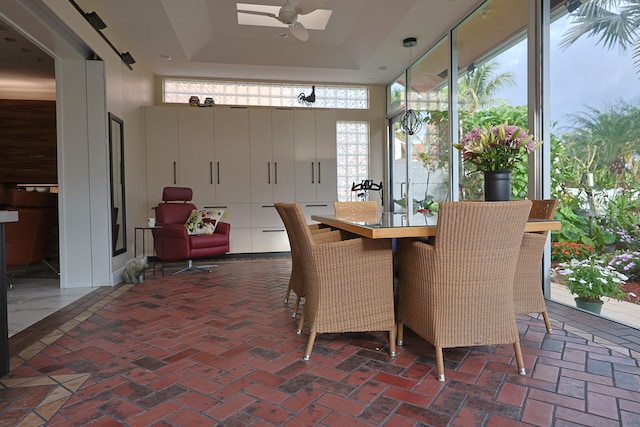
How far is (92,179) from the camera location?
3836mm

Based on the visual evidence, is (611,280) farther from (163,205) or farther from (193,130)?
(193,130)

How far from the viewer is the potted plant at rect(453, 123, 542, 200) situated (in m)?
2.19

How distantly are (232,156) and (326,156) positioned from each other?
5.05 feet

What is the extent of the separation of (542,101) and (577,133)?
0.43 m

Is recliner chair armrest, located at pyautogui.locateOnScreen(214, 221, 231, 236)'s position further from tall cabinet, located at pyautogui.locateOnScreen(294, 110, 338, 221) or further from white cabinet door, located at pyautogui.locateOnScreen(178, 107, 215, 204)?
tall cabinet, located at pyautogui.locateOnScreen(294, 110, 338, 221)

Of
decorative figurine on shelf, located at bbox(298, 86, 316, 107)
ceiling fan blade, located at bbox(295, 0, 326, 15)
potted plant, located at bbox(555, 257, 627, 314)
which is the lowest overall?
potted plant, located at bbox(555, 257, 627, 314)

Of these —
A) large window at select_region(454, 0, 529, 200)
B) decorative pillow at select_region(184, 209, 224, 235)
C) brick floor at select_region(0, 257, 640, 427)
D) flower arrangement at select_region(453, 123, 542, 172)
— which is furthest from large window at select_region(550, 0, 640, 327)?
decorative pillow at select_region(184, 209, 224, 235)

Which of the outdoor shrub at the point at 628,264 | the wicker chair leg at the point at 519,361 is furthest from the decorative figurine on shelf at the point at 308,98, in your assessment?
the wicker chair leg at the point at 519,361

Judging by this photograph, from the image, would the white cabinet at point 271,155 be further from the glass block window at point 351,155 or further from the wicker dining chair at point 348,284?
the wicker dining chair at point 348,284

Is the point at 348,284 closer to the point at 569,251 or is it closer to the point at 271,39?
the point at 569,251

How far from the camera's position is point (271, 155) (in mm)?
6059

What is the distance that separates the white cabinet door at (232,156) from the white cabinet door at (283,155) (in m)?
0.43

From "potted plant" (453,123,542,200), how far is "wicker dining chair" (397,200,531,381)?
572mm

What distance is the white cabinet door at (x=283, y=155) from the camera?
6.06 m
